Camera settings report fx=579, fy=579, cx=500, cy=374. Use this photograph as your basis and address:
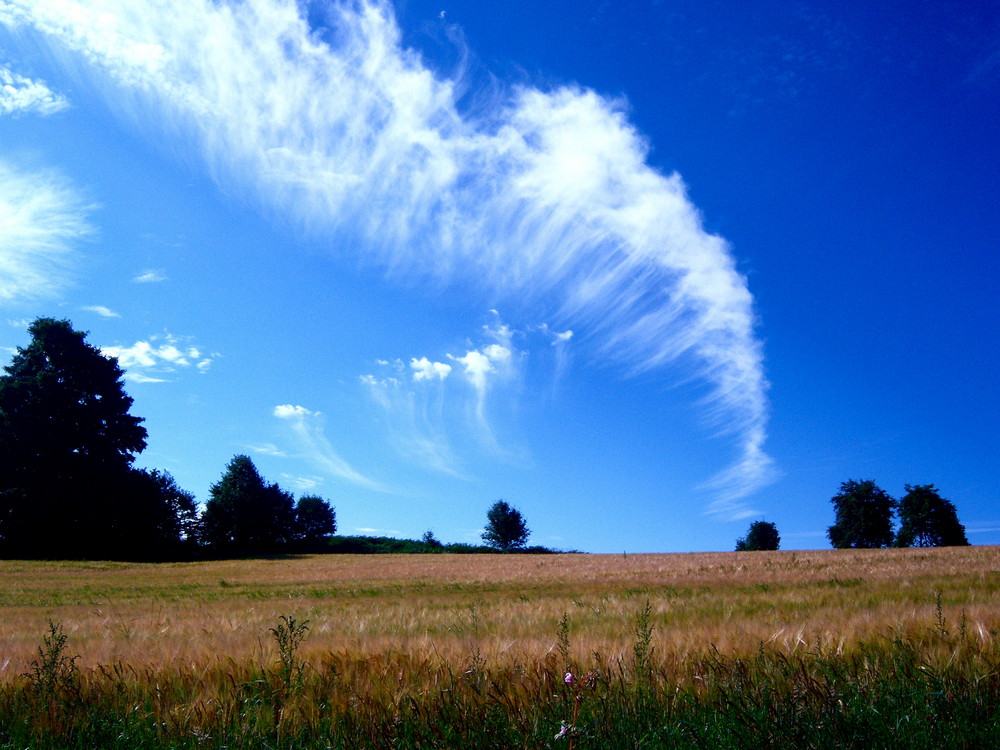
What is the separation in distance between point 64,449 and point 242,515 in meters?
23.8

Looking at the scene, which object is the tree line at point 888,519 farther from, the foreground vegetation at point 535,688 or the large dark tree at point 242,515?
the foreground vegetation at point 535,688

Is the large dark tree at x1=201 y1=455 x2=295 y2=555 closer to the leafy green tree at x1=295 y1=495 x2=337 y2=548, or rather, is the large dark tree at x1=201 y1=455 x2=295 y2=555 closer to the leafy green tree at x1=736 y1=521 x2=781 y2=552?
the leafy green tree at x1=295 y1=495 x2=337 y2=548

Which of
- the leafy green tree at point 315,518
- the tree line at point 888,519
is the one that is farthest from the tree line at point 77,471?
the tree line at point 888,519

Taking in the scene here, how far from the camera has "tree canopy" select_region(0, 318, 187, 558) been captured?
1721 inches

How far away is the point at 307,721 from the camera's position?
12.2 feet

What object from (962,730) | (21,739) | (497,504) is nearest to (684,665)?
(962,730)

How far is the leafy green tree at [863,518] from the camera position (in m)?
86.1

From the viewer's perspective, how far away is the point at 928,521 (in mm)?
82312

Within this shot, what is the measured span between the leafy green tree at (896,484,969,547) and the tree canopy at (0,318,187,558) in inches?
3755

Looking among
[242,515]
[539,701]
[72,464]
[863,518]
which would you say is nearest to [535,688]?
[539,701]

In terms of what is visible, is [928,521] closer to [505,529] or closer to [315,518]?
[505,529]

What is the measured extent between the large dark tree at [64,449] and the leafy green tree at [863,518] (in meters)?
91.6

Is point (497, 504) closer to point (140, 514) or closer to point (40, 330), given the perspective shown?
point (140, 514)

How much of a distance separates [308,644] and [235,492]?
69.1 m
